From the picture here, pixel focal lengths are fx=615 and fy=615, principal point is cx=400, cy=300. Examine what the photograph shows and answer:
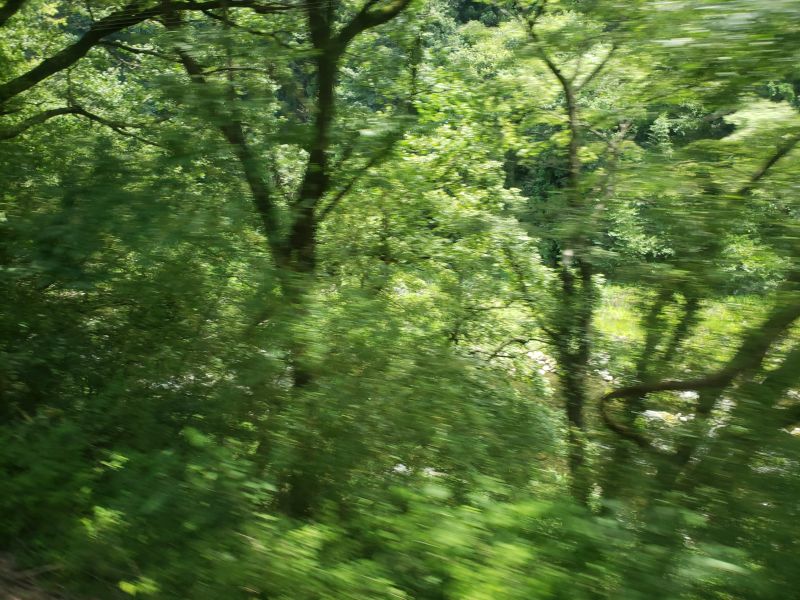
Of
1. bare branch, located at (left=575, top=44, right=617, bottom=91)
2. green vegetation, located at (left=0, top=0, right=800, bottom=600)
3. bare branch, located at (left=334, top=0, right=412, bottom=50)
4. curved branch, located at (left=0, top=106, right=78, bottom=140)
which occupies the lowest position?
green vegetation, located at (left=0, top=0, right=800, bottom=600)

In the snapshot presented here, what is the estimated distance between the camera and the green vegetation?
10.0 ft

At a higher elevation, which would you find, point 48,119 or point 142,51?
point 142,51

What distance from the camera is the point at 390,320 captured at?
15.7ft

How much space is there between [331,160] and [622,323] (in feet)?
9.25

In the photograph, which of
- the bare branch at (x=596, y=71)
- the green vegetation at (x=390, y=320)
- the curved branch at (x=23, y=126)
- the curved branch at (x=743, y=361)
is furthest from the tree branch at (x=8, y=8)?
the curved branch at (x=743, y=361)

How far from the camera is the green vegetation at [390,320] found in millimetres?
3057

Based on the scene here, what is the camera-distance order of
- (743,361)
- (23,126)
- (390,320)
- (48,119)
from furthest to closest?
1. (48,119)
2. (23,126)
3. (390,320)
4. (743,361)

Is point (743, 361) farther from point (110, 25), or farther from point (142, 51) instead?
point (110, 25)

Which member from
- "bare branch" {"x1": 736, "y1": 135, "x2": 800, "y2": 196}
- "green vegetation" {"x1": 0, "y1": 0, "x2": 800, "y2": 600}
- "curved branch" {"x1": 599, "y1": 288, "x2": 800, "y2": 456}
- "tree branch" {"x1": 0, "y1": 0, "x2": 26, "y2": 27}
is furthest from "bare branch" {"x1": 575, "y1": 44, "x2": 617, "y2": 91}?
"tree branch" {"x1": 0, "y1": 0, "x2": 26, "y2": 27}

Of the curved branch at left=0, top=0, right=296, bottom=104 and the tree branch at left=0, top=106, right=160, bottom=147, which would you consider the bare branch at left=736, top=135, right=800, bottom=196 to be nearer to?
the curved branch at left=0, top=0, right=296, bottom=104

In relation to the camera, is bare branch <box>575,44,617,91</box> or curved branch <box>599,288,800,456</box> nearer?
curved branch <box>599,288,800,456</box>

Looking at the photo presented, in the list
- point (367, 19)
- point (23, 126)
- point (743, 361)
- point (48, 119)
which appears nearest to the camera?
point (743, 361)

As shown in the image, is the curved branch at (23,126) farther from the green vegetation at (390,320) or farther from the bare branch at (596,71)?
the bare branch at (596,71)

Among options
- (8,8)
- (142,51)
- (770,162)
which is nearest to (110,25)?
(142,51)
